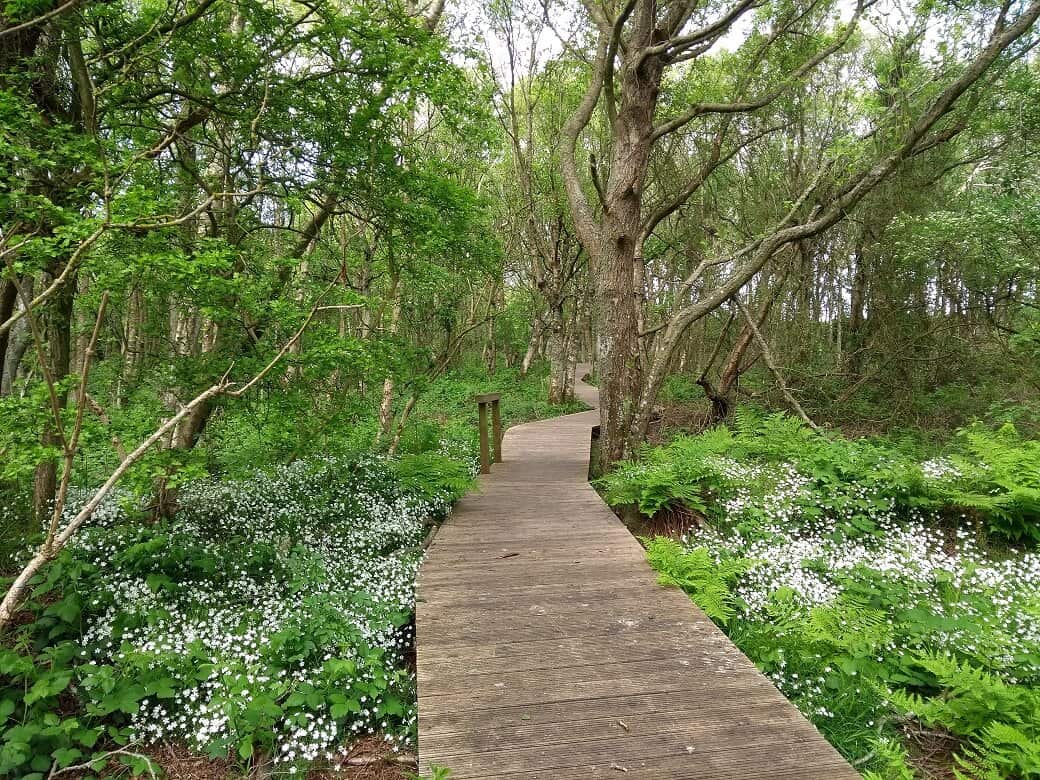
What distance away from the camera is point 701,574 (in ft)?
14.3

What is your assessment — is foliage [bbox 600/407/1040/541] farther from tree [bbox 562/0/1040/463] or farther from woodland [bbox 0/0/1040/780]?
tree [bbox 562/0/1040/463]

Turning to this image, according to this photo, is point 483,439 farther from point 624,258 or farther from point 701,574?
point 701,574

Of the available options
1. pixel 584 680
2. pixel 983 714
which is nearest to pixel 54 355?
pixel 584 680

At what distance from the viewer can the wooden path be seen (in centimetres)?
240

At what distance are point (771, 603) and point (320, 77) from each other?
6.61m

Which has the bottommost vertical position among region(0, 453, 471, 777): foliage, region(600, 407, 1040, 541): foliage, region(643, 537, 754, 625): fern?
region(0, 453, 471, 777): foliage

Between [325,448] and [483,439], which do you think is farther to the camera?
[483,439]

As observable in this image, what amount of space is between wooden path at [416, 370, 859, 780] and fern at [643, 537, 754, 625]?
150 mm

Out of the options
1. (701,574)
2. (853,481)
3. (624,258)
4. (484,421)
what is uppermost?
(624,258)

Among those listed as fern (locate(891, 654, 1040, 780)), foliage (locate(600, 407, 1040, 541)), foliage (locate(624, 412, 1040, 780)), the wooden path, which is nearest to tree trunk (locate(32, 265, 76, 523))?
the wooden path

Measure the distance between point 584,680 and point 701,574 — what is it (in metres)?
1.80

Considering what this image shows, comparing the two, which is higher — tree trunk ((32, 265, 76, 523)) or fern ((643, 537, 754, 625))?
tree trunk ((32, 265, 76, 523))

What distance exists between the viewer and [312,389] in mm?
5242

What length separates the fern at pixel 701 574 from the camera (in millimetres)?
4059
